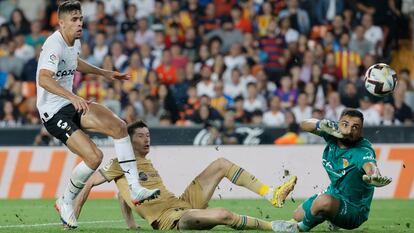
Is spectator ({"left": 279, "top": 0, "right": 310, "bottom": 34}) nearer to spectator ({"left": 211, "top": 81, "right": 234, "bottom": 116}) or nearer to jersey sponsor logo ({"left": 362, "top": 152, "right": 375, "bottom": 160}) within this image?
spectator ({"left": 211, "top": 81, "right": 234, "bottom": 116})

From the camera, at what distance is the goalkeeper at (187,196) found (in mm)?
9930

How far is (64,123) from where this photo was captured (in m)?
10.5

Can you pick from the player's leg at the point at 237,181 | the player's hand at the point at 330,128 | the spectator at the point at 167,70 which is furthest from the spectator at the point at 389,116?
the player's hand at the point at 330,128

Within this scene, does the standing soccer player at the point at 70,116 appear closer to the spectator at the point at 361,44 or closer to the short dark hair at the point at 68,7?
the short dark hair at the point at 68,7

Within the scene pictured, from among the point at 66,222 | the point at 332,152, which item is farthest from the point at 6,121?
the point at 332,152

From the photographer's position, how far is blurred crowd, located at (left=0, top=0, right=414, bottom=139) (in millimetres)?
19516

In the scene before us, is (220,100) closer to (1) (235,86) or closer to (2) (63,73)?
(1) (235,86)

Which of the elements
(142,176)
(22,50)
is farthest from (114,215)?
(22,50)

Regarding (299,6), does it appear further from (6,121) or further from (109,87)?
(6,121)

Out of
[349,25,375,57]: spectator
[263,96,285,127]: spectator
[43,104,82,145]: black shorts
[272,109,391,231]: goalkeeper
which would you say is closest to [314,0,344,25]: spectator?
[349,25,375,57]: spectator

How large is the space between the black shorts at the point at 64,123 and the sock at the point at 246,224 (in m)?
1.88

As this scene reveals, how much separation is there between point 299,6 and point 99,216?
30.8 feet

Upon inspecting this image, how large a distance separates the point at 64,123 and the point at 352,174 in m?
2.89

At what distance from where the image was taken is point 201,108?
19250 mm
